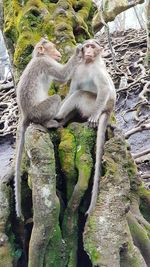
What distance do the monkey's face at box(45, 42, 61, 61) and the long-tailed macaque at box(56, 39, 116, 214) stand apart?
202 millimetres

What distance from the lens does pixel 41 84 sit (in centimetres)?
434

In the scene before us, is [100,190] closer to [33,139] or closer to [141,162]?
[33,139]

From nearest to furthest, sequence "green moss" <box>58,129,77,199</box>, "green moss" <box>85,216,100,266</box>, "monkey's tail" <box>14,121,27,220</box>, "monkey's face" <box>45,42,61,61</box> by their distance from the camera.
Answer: "green moss" <box>85,216,100,266</box> < "monkey's tail" <box>14,121,27,220</box> < "green moss" <box>58,129,77,199</box> < "monkey's face" <box>45,42,61,61</box>

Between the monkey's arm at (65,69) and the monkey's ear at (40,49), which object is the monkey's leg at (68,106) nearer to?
the monkey's arm at (65,69)

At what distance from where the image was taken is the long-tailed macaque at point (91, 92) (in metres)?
4.09

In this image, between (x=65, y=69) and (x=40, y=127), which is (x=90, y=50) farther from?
(x=40, y=127)

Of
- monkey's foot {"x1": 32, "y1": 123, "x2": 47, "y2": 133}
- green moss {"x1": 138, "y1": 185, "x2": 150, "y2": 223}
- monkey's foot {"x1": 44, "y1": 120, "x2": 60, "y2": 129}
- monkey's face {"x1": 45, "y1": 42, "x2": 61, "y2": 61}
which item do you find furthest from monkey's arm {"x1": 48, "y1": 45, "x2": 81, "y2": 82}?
green moss {"x1": 138, "y1": 185, "x2": 150, "y2": 223}

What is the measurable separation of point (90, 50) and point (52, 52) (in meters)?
0.34

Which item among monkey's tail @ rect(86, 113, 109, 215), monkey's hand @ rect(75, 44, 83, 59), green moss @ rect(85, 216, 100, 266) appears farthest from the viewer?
monkey's hand @ rect(75, 44, 83, 59)

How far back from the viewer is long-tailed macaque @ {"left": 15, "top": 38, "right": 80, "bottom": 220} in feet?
13.5

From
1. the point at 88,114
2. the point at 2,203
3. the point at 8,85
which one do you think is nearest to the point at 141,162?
the point at 88,114

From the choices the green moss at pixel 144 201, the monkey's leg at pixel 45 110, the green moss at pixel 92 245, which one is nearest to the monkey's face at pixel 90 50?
the monkey's leg at pixel 45 110

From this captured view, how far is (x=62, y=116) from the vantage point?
14.0ft

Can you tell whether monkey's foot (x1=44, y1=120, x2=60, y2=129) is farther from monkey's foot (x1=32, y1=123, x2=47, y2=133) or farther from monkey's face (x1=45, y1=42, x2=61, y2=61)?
monkey's face (x1=45, y1=42, x2=61, y2=61)
